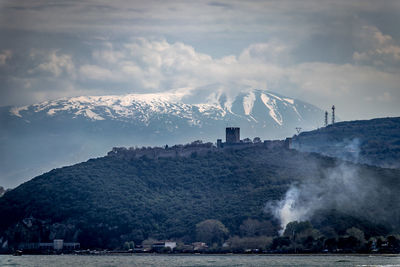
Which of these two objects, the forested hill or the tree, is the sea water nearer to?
the forested hill

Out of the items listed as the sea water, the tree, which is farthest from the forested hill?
the sea water

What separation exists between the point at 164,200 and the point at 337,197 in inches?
1528

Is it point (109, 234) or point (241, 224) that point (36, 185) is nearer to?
point (109, 234)

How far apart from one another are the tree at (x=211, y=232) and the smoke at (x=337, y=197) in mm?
9662

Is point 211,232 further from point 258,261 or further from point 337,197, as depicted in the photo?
point 258,261

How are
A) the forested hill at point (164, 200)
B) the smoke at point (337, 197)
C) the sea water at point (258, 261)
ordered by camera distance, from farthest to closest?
the forested hill at point (164, 200), the smoke at point (337, 197), the sea water at point (258, 261)

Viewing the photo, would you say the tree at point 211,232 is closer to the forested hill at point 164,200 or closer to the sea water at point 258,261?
the forested hill at point 164,200

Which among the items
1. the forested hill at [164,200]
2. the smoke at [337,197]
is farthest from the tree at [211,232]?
the smoke at [337,197]

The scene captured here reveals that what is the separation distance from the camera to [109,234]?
162 m

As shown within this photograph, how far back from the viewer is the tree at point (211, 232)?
154375 millimetres

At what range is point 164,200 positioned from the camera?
606ft

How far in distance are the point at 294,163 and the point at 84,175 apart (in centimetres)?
4266

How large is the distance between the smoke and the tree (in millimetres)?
9662

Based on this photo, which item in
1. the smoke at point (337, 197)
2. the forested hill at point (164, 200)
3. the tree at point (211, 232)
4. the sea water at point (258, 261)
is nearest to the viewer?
the sea water at point (258, 261)
